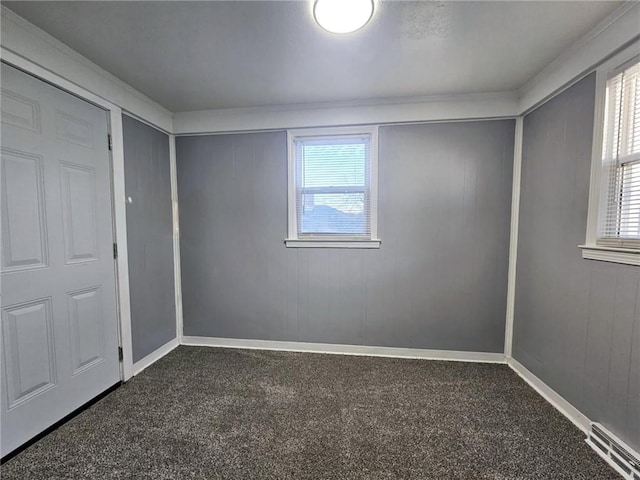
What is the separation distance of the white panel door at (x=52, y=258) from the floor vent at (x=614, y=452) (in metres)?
3.24

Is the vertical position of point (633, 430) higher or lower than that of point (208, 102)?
lower

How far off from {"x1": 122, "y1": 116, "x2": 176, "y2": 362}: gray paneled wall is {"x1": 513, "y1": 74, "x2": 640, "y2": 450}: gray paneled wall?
10.8 ft

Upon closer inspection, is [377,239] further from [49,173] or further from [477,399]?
[49,173]

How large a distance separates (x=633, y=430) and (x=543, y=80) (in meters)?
2.23

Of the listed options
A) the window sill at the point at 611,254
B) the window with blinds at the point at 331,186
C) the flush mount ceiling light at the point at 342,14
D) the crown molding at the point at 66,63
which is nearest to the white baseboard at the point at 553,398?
the window sill at the point at 611,254

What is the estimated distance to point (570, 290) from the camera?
1771 mm

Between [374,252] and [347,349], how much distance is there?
102 centimetres

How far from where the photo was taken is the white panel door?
146 cm

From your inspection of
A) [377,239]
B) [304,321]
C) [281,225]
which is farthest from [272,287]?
[377,239]

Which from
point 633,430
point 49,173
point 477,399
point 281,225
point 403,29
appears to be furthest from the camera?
point 281,225

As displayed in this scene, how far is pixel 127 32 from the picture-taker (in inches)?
60.6

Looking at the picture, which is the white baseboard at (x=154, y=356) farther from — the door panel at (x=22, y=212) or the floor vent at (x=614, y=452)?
the floor vent at (x=614, y=452)

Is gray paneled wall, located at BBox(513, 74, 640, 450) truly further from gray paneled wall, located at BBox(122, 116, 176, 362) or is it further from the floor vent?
gray paneled wall, located at BBox(122, 116, 176, 362)

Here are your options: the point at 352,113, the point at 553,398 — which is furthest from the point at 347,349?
the point at 352,113
